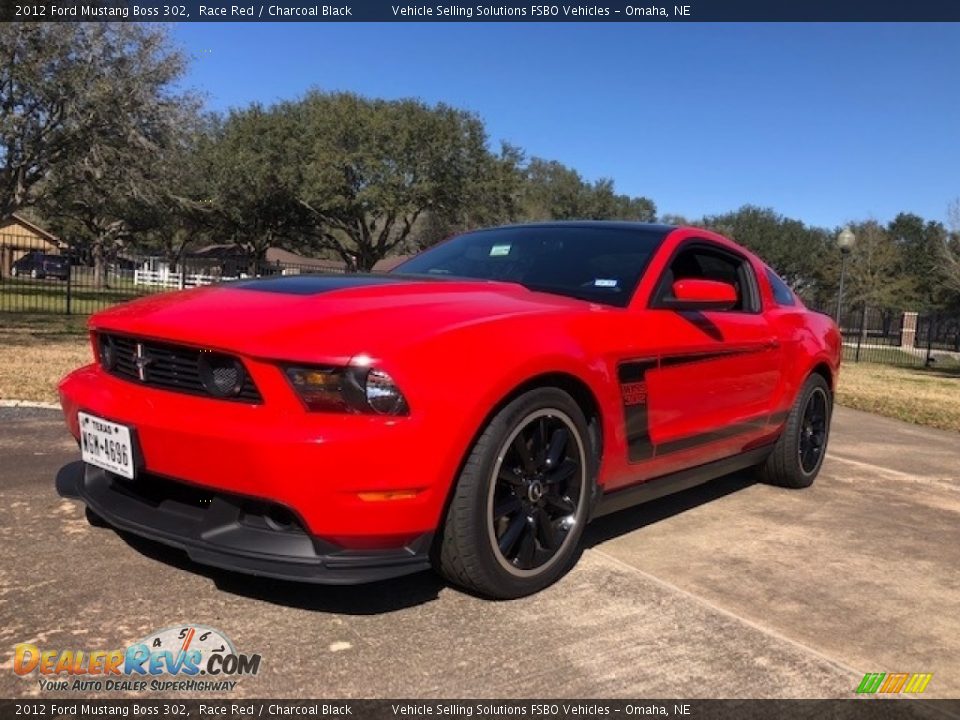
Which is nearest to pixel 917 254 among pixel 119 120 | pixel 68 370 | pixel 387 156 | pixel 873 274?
pixel 873 274

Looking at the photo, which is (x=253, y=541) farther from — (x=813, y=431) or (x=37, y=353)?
(x=37, y=353)

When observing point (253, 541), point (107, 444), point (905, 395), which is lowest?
point (905, 395)

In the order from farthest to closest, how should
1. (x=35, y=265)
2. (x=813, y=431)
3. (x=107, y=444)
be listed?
1. (x=35, y=265)
2. (x=813, y=431)
3. (x=107, y=444)

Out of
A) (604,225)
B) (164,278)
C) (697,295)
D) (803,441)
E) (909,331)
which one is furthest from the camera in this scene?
(909,331)

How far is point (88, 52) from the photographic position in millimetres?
13492

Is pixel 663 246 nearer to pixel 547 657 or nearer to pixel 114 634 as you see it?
pixel 547 657

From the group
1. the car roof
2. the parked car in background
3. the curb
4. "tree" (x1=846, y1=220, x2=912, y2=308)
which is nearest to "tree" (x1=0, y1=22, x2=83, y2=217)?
the curb

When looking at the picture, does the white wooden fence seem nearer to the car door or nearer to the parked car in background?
the parked car in background

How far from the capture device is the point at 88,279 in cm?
3481

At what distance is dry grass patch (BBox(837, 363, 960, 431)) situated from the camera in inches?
389

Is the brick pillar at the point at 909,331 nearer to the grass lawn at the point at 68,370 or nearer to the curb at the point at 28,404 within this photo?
the grass lawn at the point at 68,370

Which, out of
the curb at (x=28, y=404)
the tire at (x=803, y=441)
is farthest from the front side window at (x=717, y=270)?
the curb at (x=28, y=404)

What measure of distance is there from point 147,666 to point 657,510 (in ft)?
9.34

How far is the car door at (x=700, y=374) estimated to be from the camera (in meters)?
3.45
